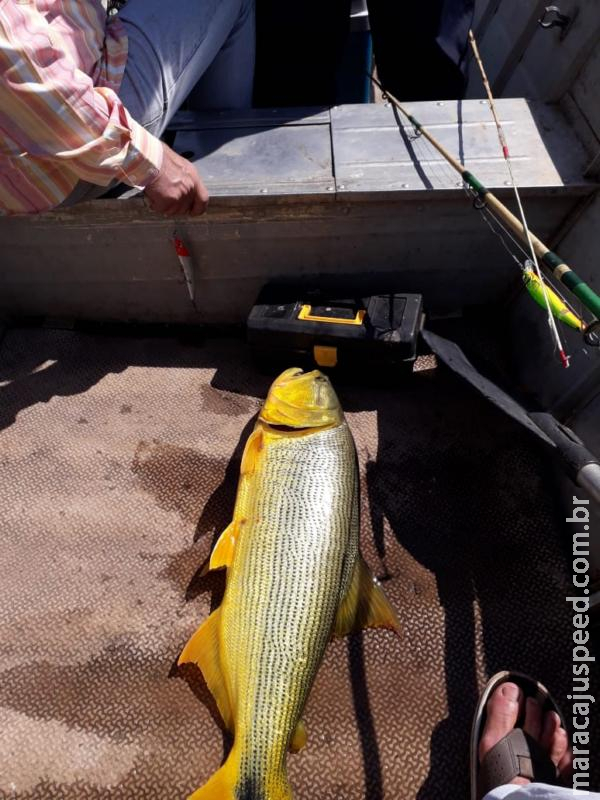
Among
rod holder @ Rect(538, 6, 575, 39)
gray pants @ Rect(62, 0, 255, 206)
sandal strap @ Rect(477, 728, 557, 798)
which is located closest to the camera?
sandal strap @ Rect(477, 728, 557, 798)

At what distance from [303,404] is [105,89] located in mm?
1436

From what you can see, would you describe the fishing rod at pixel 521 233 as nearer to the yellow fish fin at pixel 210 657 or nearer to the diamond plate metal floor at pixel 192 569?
the diamond plate metal floor at pixel 192 569

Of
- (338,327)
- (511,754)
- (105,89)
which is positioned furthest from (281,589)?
(105,89)

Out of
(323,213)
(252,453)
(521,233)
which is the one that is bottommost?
(252,453)

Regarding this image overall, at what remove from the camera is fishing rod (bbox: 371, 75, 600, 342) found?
65.0 inches

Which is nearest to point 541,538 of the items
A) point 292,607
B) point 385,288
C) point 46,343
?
point 292,607

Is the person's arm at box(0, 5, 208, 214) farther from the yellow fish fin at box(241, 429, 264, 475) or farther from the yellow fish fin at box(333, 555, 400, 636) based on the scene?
the yellow fish fin at box(333, 555, 400, 636)

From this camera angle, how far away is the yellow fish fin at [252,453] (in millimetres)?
2246

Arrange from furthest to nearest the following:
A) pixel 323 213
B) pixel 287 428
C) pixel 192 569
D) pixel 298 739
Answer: pixel 323 213 < pixel 287 428 < pixel 192 569 < pixel 298 739

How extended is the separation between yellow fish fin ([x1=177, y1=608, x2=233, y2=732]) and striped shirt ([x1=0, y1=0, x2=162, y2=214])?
171 cm

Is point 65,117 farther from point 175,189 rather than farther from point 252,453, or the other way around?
point 252,453

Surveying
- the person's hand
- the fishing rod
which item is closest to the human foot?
the fishing rod

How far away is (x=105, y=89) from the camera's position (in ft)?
5.82

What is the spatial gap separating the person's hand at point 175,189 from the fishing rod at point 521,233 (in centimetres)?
110
